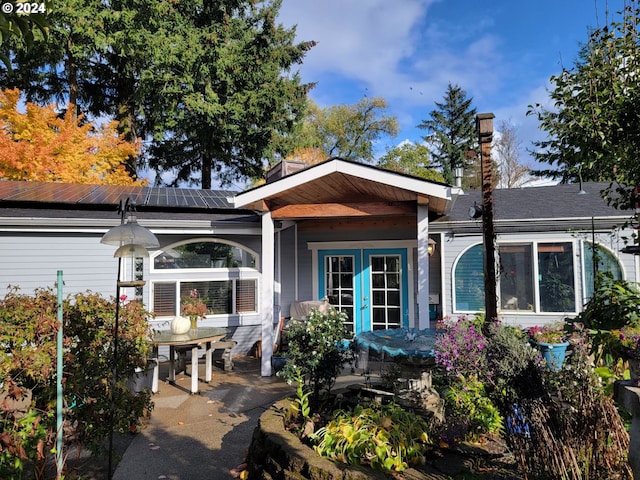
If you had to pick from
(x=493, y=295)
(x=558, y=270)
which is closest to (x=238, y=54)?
(x=558, y=270)

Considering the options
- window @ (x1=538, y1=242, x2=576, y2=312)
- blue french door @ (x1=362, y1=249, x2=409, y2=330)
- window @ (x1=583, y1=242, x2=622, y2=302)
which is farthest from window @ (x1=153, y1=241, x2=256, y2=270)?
window @ (x1=583, y1=242, x2=622, y2=302)

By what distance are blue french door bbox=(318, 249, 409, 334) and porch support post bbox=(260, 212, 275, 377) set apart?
8.37 ft

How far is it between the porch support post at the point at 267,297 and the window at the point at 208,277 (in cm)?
145

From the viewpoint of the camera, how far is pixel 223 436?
4.43m

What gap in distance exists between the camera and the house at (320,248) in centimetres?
649

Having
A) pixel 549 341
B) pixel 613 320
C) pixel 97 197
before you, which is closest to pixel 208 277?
pixel 97 197

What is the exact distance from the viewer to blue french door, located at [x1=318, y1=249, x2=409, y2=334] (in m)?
8.78

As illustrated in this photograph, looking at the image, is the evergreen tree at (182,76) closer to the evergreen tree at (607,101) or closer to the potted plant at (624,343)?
the evergreen tree at (607,101)

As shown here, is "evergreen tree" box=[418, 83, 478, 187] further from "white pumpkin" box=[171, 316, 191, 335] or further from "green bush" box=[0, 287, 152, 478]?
"green bush" box=[0, 287, 152, 478]

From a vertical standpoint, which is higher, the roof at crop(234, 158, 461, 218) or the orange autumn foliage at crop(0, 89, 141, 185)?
the orange autumn foliage at crop(0, 89, 141, 185)

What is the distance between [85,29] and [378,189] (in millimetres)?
13997

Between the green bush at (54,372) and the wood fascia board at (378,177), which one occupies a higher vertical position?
the wood fascia board at (378,177)

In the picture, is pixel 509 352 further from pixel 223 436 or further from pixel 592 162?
pixel 223 436

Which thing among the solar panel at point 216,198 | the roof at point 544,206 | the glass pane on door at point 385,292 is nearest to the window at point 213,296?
the solar panel at point 216,198
